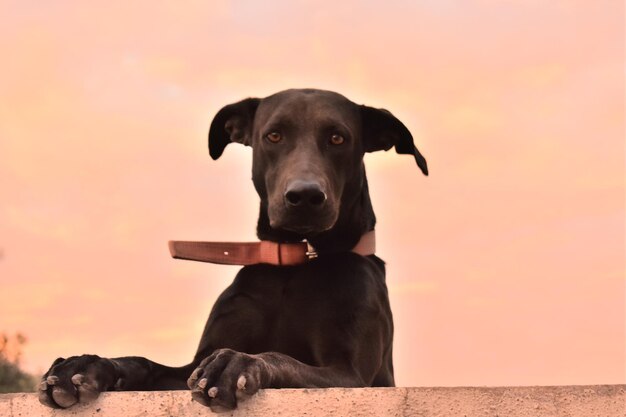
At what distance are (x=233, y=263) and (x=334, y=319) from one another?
32.2 inches

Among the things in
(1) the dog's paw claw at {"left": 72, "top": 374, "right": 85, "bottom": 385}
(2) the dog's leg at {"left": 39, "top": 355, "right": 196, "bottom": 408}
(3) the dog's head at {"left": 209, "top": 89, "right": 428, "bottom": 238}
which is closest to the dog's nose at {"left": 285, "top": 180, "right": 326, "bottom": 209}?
(3) the dog's head at {"left": 209, "top": 89, "right": 428, "bottom": 238}

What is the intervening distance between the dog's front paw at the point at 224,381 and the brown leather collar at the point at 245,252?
1.66 metres

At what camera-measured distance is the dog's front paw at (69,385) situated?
490 centimetres

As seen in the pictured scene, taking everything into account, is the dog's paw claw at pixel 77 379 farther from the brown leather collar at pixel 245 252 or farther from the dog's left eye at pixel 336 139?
the dog's left eye at pixel 336 139

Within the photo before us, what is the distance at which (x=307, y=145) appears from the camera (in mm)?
6363

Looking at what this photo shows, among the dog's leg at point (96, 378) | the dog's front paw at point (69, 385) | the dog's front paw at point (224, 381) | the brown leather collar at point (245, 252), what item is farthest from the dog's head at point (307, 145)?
the dog's front paw at point (69, 385)

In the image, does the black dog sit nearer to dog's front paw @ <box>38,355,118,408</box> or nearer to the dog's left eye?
the dog's left eye

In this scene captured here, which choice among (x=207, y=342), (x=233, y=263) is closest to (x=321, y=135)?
(x=233, y=263)

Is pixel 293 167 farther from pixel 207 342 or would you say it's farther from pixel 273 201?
pixel 207 342

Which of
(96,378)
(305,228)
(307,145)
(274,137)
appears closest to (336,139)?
(307,145)

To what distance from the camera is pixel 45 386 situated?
4.91 meters

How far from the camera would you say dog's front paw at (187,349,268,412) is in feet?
14.9

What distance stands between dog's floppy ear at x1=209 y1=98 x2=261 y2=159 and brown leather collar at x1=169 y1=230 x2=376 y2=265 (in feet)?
2.96

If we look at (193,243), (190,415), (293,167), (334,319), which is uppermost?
(293,167)
